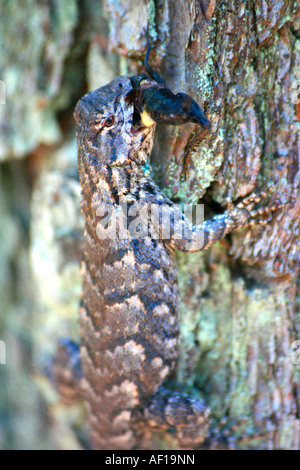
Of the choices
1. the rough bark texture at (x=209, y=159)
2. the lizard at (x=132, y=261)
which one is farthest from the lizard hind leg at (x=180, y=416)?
the rough bark texture at (x=209, y=159)

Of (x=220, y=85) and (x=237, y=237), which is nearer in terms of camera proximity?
(x=220, y=85)

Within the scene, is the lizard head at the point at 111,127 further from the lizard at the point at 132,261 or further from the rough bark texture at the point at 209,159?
the rough bark texture at the point at 209,159

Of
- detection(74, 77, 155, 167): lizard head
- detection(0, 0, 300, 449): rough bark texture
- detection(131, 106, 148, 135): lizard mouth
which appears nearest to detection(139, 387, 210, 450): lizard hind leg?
detection(0, 0, 300, 449): rough bark texture

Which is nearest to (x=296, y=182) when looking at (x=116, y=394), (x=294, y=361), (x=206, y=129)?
(x=206, y=129)

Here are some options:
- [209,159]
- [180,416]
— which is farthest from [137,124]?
[180,416]

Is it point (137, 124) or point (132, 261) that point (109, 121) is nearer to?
point (137, 124)

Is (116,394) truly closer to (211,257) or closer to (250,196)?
(211,257)
